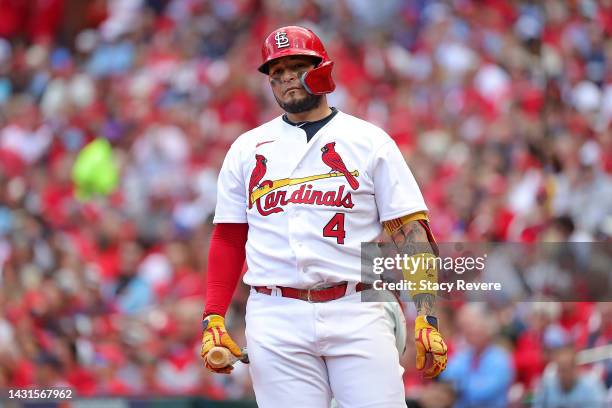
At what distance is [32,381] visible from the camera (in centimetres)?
799

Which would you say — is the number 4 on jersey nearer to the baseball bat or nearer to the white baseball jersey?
the white baseball jersey

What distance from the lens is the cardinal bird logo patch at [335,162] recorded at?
14.1 ft

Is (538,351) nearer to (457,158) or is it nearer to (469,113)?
(457,158)

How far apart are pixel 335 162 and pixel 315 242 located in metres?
0.30

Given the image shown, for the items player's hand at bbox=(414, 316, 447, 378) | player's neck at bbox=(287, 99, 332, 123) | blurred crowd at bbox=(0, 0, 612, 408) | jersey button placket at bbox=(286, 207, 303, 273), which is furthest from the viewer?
blurred crowd at bbox=(0, 0, 612, 408)

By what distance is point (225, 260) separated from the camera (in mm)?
4539

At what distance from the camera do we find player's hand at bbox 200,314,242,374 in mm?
4262

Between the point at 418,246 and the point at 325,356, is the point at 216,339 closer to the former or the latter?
the point at 325,356

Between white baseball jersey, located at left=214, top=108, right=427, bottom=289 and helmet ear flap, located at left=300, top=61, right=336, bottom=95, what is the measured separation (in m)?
0.14

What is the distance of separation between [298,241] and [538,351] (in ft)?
11.1

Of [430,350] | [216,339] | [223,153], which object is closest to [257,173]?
[216,339]

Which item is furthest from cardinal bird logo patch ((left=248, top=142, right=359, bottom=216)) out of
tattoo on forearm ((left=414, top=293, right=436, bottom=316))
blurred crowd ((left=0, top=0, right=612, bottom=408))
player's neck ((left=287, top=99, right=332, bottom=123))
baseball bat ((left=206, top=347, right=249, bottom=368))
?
blurred crowd ((left=0, top=0, right=612, bottom=408))

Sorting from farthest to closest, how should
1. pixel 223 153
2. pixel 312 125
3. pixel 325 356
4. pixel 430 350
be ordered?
pixel 223 153 → pixel 312 125 → pixel 325 356 → pixel 430 350

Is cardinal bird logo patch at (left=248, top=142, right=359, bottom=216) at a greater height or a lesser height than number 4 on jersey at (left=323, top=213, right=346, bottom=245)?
greater
